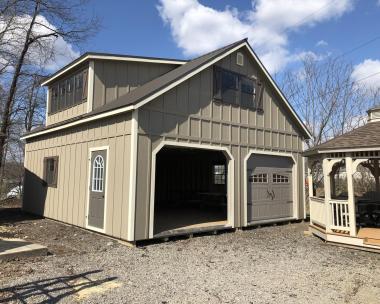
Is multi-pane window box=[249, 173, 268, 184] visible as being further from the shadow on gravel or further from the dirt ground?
the shadow on gravel

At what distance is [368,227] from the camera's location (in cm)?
1143

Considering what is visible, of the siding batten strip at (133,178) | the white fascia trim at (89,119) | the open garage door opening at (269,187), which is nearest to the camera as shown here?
the siding batten strip at (133,178)

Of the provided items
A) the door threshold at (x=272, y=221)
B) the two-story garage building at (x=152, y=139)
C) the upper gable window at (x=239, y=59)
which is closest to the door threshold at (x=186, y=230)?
the two-story garage building at (x=152, y=139)

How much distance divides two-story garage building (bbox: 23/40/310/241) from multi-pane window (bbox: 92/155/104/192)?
29mm

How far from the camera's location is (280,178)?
13.7 meters

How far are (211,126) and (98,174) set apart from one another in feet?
12.1

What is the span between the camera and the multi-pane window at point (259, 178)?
492 inches

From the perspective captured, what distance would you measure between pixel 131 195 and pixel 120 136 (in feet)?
5.41

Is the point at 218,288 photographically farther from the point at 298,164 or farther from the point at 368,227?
the point at 298,164

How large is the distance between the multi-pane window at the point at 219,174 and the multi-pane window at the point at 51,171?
8.23 metres

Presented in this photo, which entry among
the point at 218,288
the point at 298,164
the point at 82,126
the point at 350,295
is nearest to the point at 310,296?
the point at 350,295

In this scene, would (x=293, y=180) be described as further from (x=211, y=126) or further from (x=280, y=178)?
(x=211, y=126)

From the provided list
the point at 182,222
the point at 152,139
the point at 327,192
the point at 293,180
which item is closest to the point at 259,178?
the point at 293,180

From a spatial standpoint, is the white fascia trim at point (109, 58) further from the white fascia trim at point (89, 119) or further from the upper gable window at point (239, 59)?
the upper gable window at point (239, 59)
